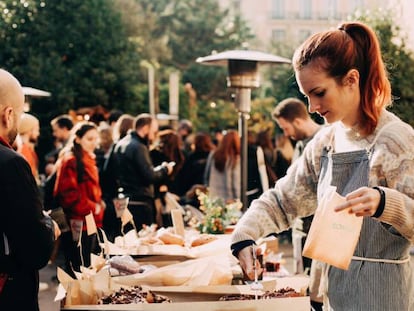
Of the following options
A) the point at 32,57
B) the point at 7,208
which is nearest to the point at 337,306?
the point at 7,208

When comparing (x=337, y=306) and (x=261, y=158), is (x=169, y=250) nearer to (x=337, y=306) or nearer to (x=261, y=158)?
(x=337, y=306)

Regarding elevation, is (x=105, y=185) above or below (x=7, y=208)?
below

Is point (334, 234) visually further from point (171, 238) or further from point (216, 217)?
point (216, 217)

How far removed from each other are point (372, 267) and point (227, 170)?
6133 mm

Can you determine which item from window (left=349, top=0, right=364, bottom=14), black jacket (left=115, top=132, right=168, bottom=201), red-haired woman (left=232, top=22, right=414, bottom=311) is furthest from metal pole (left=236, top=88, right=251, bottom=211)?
window (left=349, top=0, right=364, bottom=14)

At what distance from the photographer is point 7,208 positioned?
2.76 m

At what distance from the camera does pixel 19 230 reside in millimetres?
2775

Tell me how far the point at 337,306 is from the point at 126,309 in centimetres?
73

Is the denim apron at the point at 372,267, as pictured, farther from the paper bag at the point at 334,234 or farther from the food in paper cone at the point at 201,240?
the food in paper cone at the point at 201,240

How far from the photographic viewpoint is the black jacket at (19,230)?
2756 mm

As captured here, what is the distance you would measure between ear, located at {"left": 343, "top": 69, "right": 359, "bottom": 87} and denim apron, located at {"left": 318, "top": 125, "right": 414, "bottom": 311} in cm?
22

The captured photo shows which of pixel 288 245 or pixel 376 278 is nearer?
pixel 376 278

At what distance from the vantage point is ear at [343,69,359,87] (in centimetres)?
248

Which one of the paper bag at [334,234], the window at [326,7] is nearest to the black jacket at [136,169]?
the paper bag at [334,234]
